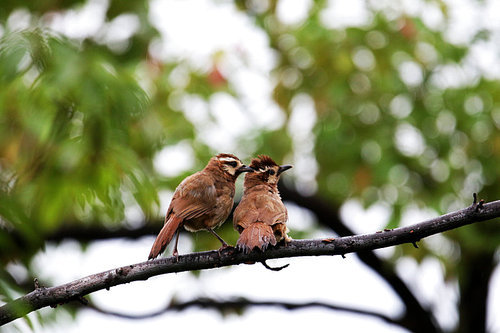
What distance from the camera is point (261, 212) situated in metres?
3.89

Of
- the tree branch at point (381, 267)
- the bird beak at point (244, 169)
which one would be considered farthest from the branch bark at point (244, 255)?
the tree branch at point (381, 267)

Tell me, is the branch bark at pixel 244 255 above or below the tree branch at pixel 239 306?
below

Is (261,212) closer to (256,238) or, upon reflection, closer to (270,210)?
(270,210)

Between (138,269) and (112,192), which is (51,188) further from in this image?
(138,269)

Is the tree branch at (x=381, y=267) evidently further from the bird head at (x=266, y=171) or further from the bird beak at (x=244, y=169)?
the bird beak at (x=244, y=169)

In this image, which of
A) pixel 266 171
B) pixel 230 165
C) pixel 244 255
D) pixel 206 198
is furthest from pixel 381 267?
pixel 244 255

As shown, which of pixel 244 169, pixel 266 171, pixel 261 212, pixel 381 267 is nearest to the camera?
pixel 261 212

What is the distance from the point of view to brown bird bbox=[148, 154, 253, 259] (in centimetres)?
392

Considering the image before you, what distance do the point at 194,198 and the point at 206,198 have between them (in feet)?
0.31

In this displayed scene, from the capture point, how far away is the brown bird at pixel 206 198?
3919 millimetres

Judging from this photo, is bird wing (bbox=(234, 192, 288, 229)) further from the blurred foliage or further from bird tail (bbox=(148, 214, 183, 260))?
the blurred foliage

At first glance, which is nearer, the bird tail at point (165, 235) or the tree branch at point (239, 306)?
the bird tail at point (165, 235)

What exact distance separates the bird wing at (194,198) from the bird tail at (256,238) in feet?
1.88

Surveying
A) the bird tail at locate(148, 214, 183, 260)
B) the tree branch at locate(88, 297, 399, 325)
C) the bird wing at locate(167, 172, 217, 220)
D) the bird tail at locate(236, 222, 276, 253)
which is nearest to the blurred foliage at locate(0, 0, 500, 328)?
the tree branch at locate(88, 297, 399, 325)
